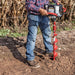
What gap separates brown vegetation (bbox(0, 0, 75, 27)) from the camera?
4.99 meters

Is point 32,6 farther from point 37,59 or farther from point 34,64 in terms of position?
point 37,59

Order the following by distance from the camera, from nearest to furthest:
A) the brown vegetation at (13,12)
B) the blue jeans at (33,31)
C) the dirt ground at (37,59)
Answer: the blue jeans at (33,31) < the dirt ground at (37,59) < the brown vegetation at (13,12)

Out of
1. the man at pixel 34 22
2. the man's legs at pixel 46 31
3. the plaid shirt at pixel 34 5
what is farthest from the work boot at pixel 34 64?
the plaid shirt at pixel 34 5

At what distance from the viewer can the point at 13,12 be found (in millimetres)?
5082

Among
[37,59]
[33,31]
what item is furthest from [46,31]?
[37,59]

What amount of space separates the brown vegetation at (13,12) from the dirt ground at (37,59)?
1011 mm

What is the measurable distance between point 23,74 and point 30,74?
0.39 ft

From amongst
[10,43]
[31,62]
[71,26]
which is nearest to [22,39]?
[10,43]

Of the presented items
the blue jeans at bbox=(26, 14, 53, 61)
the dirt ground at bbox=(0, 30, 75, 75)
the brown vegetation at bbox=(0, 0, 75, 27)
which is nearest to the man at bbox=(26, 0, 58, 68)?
the blue jeans at bbox=(26, 14, 53, 61)

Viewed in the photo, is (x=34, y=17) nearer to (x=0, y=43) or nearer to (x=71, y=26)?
(x=0, y=43)

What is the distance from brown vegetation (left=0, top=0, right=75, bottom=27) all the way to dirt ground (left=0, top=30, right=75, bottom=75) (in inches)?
39.8

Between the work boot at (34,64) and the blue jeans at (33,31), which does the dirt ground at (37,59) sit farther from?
the blue jeans at (33,31)

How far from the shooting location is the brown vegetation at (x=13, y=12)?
4988 millimetres

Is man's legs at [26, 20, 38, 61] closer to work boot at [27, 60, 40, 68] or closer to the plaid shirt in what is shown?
work boot at [27, 60, 40, 68]
